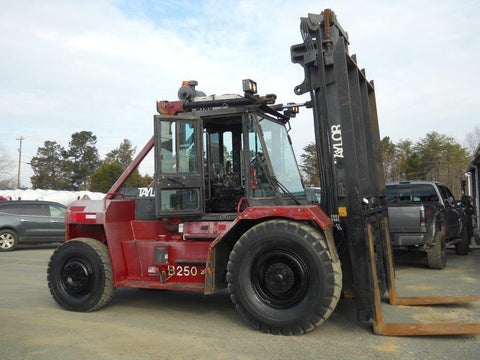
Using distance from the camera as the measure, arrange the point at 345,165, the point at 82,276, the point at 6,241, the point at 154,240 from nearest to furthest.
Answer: the point at 345,165
the point at 82,276
the point at 154,240
the point at 6,241

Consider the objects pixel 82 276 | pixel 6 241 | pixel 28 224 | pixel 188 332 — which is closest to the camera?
pixel 188 332

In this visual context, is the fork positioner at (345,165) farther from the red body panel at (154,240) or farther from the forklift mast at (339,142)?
A: the red body panel at (154,240)

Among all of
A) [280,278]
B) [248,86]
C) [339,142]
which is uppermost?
[248,86]

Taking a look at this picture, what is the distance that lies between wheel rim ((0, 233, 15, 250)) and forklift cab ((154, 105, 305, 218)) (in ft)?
36.4

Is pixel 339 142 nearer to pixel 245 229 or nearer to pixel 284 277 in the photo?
pixel 245 229

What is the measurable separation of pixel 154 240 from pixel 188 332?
59.4 inches

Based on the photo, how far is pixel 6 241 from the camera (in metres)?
14.7

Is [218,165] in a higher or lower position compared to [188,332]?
higher

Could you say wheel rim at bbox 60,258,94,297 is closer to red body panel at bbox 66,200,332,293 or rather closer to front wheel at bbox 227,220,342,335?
red body panel at bbox 66,200,332,293

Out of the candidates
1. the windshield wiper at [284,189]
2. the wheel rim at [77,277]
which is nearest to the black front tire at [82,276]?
the wheel rim at [77,277]

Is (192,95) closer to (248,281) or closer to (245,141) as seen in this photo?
(245,141)

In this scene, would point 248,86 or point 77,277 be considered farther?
point 77,277

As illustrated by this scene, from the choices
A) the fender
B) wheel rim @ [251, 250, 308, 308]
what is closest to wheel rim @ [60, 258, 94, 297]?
the fender

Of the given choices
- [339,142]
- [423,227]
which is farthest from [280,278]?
[423,227]
